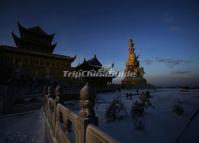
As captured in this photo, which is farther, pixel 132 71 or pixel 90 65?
pixel 132 71

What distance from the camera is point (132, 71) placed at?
1647 inches

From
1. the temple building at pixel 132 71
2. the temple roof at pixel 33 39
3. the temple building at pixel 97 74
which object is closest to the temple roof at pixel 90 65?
the temple building at pixel 97 74

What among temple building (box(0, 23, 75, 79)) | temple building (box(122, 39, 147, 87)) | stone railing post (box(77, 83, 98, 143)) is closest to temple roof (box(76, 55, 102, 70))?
temple building (box(0, 23, 75, 79))

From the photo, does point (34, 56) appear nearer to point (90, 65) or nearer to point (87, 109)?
point (90, 65)

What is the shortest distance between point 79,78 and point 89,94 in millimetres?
24599

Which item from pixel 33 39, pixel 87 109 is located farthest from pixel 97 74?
pixel 87 109

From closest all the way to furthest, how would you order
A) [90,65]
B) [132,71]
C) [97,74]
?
[97,74]
[90,65]
[132,71]

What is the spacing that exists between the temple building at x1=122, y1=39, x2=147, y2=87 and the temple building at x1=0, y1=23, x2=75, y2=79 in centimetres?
1997

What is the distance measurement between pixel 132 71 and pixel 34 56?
2938 centimetres

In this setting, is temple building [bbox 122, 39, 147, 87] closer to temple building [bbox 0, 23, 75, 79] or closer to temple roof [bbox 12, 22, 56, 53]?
temple building [bbox 0, 23, 75, 79]

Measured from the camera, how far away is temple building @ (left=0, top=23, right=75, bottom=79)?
19922 millimetres

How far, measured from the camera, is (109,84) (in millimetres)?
33031

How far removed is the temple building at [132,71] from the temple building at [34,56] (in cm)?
1997

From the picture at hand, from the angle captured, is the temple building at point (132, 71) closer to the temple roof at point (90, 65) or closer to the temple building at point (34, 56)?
the temple roof at point (90, 65)
